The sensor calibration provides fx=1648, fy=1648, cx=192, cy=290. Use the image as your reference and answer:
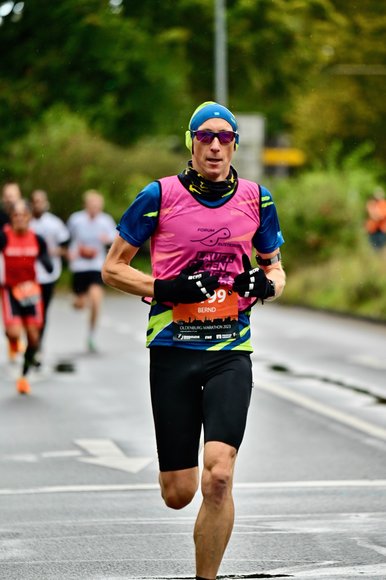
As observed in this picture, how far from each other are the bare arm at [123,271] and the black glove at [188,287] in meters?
0.10

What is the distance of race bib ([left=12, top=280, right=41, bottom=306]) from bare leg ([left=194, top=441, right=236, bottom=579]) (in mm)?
9133

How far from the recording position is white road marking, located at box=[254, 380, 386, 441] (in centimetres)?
1154

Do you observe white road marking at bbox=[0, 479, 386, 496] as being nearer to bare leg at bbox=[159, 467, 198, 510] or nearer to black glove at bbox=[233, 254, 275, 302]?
bare leg at bbox=[159, 467, 198, 510]

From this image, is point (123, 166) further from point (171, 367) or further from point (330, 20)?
point (171, 367)

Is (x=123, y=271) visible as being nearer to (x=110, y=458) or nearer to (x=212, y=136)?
(x=212, y=136)

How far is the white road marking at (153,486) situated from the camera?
29.7 ft

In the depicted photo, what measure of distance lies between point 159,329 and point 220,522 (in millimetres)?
808

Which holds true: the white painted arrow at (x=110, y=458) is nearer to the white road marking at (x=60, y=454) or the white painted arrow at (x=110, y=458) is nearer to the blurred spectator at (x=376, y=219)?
the white road marking at (x=60, y=454)

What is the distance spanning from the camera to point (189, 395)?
626cm

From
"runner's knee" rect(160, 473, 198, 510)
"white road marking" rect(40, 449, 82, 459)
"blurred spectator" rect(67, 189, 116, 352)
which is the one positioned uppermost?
"runner's knee" rect(160, 473, 198, 510)

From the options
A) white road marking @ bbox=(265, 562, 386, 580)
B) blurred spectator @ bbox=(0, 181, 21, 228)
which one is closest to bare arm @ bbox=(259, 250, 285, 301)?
white road marking @ bbox=(265, 562, 386, 580)

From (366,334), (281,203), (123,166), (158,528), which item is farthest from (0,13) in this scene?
(158,528)

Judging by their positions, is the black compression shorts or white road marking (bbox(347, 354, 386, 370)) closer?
the black compression shorts

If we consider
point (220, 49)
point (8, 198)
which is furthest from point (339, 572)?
point (220, 49)
